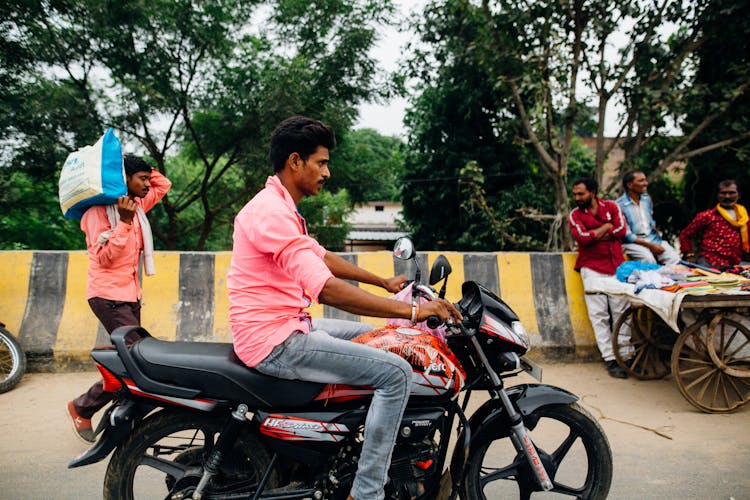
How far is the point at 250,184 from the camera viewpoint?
12.7 metres

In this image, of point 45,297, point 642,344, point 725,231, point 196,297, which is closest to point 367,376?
point 196,297

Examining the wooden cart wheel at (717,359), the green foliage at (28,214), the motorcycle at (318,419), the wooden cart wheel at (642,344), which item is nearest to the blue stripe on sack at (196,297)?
the motorcycle at (318,419)

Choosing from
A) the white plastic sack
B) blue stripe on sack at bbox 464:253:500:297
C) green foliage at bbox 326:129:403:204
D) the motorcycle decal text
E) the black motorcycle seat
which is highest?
green foliage at bbox 326:129:403:204

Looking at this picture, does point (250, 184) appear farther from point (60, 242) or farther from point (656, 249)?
point (656, 249)

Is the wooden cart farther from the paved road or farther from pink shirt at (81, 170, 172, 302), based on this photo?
pink shirt at (81, 170, 172, 302)

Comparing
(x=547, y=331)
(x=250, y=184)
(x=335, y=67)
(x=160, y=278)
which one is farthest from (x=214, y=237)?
(x=547, y=331)

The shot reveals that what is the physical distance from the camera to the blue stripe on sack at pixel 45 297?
5.37 m

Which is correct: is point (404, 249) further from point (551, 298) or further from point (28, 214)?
point (28, 214)

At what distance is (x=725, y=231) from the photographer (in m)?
5.88

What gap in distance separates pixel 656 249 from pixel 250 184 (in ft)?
29.6

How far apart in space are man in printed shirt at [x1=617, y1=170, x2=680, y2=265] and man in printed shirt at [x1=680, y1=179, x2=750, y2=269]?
36cm

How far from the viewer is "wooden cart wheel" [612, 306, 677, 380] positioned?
17.5ft

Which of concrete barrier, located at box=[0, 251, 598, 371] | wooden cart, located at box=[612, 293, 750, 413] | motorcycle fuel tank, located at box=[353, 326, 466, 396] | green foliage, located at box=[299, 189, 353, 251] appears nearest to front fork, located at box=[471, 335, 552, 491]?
motorcycle fuel tank, located at box=[353, 326, 466, 396]

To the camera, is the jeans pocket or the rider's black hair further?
the rider's black hair
